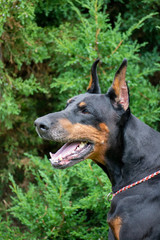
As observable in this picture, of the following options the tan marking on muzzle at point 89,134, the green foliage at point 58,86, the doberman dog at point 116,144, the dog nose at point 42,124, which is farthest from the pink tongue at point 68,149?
the green foliage at point 58,86

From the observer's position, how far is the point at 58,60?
588 centimetres

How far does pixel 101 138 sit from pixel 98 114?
22 centimetres

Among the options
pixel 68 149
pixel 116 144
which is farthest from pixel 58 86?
pixel 116 144

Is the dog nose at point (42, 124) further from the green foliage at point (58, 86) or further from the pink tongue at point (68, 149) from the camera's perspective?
the green foliage at point (58, 86)

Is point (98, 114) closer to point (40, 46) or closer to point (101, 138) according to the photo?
point (101, 138)

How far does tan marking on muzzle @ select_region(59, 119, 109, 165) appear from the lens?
2.80 meters

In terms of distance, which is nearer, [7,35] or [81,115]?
[81,115]

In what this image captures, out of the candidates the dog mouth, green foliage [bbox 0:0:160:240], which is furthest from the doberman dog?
green foliage [bbox 0:0:160:240]

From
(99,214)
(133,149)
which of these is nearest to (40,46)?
(99,214)

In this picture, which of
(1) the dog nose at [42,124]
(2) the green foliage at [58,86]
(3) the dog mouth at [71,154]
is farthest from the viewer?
(2) the green foliage at [58,86]

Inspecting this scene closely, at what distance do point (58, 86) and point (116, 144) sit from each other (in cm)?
258

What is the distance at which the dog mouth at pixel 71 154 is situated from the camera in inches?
111

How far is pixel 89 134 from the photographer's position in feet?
9.35

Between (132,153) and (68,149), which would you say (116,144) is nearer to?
(132,153)
